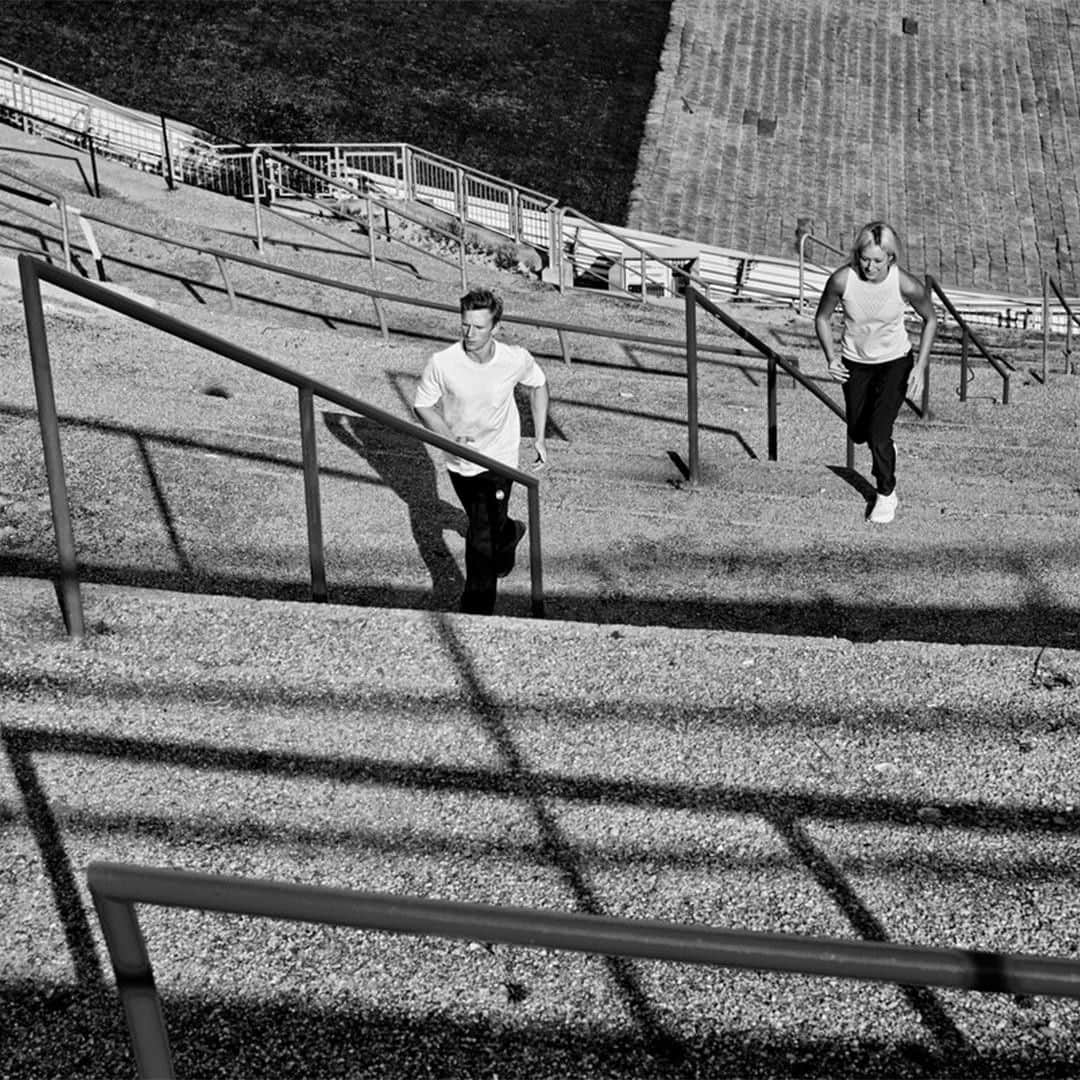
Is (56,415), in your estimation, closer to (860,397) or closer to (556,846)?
(556,846)

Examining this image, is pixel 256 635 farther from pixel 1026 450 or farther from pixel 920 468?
pixel 1026 450

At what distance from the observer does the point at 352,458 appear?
933 cm

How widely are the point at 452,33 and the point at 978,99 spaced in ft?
33.0

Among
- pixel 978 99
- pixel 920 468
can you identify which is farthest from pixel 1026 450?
pixel 978 99

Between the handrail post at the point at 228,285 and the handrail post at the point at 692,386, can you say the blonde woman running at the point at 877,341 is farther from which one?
the handrail post at the point at 228,285

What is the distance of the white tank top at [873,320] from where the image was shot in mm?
8383

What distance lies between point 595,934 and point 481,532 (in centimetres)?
457

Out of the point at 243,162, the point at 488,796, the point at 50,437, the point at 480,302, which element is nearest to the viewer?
the point at 488,796

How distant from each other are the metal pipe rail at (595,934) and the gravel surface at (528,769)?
5.51 ft

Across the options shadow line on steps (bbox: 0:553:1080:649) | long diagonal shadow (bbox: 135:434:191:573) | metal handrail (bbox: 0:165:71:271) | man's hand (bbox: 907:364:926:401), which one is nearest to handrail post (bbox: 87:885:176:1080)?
shadow line on steps (bbox: 0:553:1080:649)

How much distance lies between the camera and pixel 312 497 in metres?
6.55

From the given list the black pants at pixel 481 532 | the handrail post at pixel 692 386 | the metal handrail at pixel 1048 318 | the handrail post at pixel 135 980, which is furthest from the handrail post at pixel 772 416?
the handrail post at pixel 135 980

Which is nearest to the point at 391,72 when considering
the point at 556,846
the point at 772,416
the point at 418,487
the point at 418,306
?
the point at 418,306

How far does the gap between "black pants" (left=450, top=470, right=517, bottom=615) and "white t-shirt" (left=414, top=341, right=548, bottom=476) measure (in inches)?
3.6
